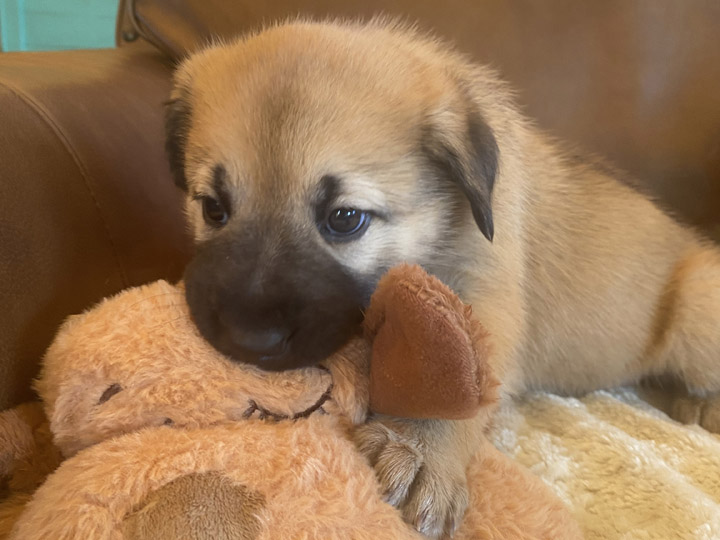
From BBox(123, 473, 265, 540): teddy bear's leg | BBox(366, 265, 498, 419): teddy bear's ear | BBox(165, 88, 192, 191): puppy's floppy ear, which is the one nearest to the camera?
BBox(123, 473, 265, 540): teddy bear's leg

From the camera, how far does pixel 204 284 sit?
1.05 meters

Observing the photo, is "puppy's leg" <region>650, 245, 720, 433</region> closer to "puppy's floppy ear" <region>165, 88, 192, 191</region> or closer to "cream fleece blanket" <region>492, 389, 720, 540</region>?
"cream fleece blanket" <region>492, 389, 720, 540</region>

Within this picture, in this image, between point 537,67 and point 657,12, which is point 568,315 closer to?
point 537,67

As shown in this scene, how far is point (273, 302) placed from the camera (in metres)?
1.00

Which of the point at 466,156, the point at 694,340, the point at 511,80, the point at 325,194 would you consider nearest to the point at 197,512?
the point at 325,194

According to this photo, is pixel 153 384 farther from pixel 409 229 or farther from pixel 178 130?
→ pixel 178 130

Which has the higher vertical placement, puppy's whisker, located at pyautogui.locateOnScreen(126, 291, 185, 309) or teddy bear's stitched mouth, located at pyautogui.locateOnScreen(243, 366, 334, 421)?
teddy bear's stitched mouth, located at pyautogui.locateOnScreen(243, 366, 334, 421)

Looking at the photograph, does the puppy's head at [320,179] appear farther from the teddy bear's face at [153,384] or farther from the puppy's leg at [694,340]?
the puppy's leg at [694,340]

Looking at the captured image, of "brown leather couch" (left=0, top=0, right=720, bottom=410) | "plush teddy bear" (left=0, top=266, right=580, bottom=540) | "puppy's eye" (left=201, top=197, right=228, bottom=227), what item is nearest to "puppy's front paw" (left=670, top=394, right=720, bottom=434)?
"brown leather couch" (left=0, top=0, right=720, bottom=410)

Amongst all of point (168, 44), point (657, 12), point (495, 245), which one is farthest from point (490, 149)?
point (168, 44)

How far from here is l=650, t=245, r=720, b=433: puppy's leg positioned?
157 centimetres

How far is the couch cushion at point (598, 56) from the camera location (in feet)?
6.10

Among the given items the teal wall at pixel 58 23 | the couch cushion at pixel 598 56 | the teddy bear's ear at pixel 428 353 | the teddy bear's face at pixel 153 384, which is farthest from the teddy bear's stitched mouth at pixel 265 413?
the teal wall at pixel 58 23

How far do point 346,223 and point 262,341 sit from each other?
12.8 inches
